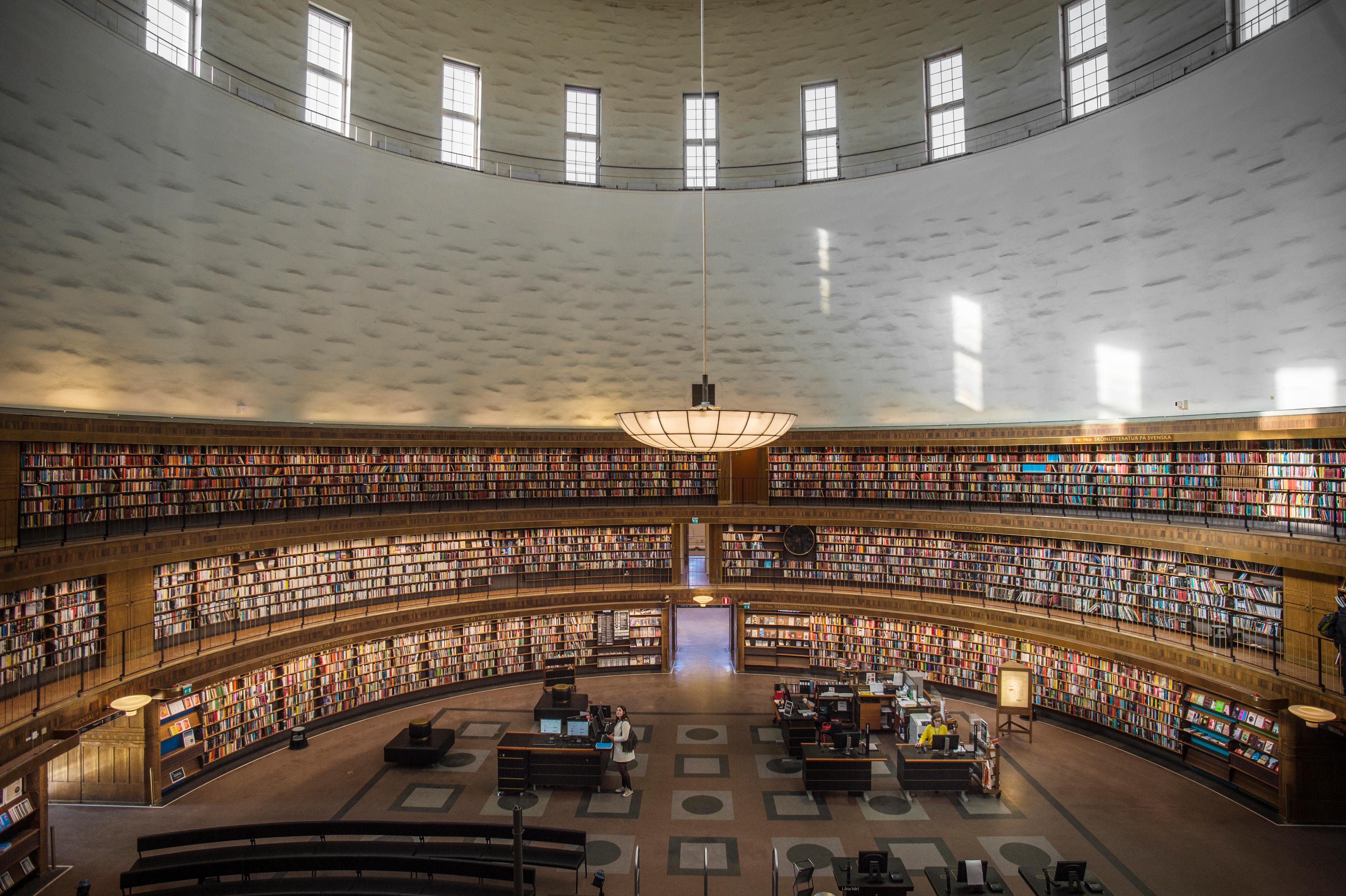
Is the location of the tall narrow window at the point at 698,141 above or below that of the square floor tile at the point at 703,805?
above

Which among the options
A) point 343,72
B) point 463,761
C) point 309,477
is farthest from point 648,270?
point 463,761

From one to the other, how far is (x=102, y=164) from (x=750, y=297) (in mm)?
10539

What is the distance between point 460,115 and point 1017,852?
14.8 meters

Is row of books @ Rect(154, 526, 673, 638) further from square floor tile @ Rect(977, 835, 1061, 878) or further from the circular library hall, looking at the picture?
square floor tile @ Rect(977, 835, 1061, 878)

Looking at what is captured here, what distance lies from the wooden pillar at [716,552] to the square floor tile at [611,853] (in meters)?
6.78

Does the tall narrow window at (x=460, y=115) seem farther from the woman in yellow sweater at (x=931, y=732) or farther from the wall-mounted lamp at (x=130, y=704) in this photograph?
the woman in yellow sweater at (x=931, y=732)

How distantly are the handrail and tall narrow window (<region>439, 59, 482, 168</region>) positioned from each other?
212 mm

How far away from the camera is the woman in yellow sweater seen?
30.5 ft

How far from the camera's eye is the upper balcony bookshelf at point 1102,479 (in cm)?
894

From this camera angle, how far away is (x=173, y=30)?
33.0ft

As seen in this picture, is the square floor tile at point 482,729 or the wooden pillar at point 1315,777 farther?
the square floor tile at point 482,729

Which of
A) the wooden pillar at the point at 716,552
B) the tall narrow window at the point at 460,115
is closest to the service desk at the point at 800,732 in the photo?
the wooden pillar at the point at 716,552

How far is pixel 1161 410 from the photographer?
10695 mm

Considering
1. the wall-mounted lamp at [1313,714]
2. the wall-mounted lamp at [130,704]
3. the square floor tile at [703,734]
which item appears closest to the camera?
the wall-mounted lamp at [1313,714]
